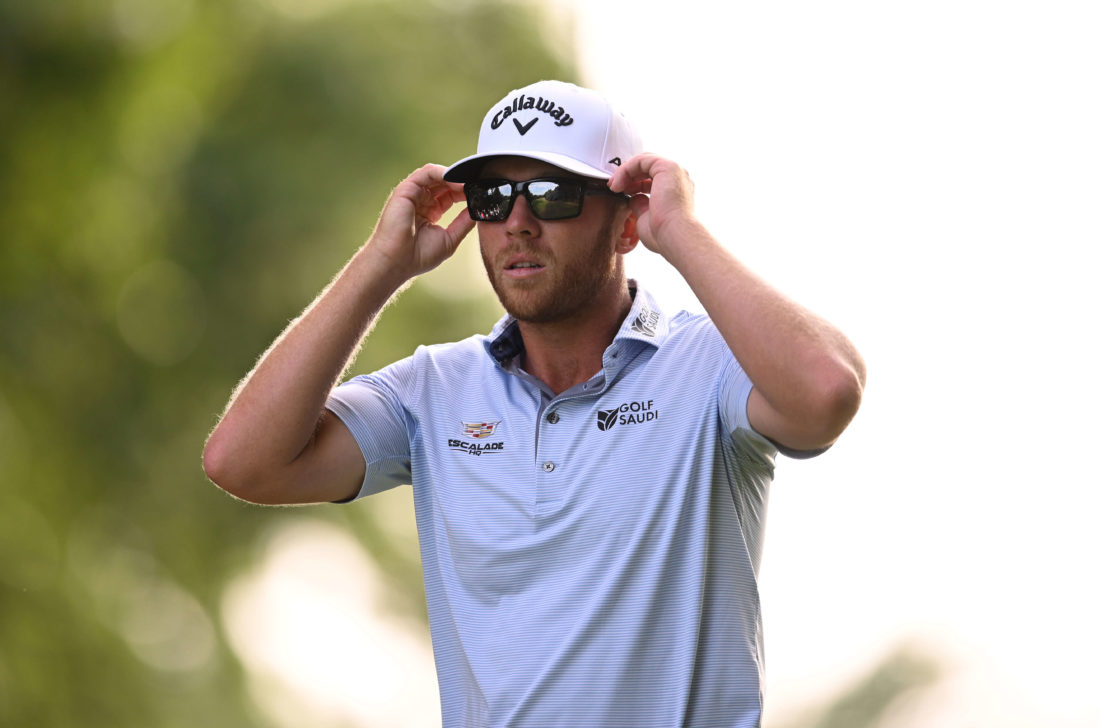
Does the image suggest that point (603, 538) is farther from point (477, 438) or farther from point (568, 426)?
point (477, 438)

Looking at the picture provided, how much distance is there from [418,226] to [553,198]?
442 millimetres

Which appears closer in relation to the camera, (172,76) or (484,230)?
(484,230)

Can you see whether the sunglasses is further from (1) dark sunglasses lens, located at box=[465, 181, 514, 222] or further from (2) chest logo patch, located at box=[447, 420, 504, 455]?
(2) chest logo patch, located at box=[447, 420, 504, 455]

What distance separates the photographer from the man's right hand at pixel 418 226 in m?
3.46

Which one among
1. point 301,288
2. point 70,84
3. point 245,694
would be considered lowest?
point 245,694

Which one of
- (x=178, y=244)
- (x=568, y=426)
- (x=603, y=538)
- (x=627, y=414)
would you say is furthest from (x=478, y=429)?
(x=178, y=244)

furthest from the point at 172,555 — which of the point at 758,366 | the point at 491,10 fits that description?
the point at 758,366

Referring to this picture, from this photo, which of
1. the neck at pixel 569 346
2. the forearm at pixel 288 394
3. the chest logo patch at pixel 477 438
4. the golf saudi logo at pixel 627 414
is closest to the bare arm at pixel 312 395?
the forearm at pixel 288 394

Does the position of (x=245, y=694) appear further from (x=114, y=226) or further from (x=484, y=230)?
(x=484, y=230)

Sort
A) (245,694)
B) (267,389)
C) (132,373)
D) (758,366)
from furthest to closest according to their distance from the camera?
(132,373) → (245,694) → (267,389) → (758,366)

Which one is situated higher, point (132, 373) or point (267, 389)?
point (132, 373)

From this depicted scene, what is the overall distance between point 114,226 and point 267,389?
8841 mm

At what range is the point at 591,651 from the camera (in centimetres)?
297

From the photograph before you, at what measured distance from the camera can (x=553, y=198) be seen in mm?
3377
